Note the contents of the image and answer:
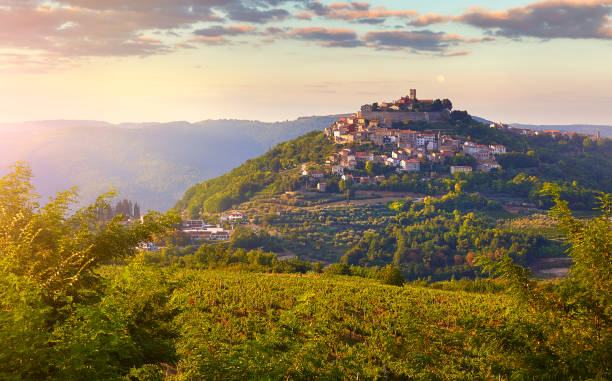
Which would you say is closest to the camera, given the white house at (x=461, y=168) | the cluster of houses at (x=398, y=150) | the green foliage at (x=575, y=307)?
the green foliage at (x=575, y=307)

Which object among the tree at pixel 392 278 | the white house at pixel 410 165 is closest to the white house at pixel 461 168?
the white house at pixel 410 165

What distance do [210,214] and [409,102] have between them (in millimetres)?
67916

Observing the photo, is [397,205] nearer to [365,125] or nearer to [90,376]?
[365,125]

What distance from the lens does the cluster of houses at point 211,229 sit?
70.3 meters

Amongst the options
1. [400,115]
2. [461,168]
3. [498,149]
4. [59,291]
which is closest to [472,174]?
[461,168]

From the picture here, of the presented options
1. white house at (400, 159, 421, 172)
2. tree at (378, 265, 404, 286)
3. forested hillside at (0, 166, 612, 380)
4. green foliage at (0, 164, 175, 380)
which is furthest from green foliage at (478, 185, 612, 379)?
white house at (400, 159, 421, 172)

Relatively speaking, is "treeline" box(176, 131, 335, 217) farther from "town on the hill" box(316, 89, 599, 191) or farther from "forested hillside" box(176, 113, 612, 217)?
"town on the hill" box(316, 89, 599, 191)

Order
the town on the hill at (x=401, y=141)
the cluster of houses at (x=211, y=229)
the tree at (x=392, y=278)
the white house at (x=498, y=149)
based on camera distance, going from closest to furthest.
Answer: the tree at (x=392, y=278) < the cluster of houses at (x=211, y=229) < the town on the hill at (x=401, y=141) < the white house at (x=498, y=149)

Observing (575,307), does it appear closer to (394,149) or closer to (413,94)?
(394,149)

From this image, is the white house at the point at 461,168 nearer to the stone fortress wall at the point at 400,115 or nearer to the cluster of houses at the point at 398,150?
the cluster of houses at the point at 398,150

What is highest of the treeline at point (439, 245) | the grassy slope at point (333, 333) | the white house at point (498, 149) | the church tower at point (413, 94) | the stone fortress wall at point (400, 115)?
the church tower at point (413, 94)

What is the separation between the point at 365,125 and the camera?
122m

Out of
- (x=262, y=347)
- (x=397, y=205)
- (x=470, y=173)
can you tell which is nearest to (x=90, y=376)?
(x=262, y=347)

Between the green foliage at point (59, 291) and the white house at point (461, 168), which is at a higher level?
the green foliage at point (59, 291)
